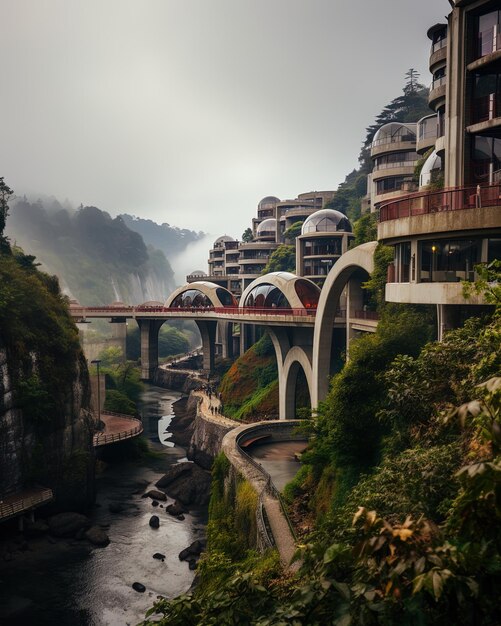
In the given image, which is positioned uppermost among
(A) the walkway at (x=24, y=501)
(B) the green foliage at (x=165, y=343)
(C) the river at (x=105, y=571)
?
(B) the green foliage at (x=165, y=343)

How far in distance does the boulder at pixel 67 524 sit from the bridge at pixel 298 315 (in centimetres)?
2151

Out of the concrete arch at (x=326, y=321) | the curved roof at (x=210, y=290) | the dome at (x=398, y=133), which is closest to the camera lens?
the concrete arch at (x=326, y=321)

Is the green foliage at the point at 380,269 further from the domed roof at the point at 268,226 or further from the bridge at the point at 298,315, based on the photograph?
the domed roof at the point at 268,226

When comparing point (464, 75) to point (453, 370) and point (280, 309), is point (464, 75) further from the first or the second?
point (280, 309)

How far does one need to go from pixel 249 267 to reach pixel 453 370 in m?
91.9

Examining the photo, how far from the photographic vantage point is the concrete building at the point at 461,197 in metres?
23.5

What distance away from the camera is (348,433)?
1051 inches

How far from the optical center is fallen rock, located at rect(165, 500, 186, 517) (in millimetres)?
47719

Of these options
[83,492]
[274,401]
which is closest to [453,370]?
[83,492]

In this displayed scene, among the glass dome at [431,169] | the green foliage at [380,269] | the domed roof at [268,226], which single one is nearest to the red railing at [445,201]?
the green foliage at [380,269]

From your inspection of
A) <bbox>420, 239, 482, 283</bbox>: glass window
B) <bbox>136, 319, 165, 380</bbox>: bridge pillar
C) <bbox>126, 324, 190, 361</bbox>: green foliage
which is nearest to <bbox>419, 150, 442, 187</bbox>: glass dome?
<bbox>420, 239, 482, 283</bbox>: glass window

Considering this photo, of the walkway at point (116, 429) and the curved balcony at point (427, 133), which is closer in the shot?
the curved balcony at point (427, 133)

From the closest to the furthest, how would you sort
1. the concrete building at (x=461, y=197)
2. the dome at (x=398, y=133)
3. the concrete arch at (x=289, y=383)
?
the concrete building at (x=461, y=197)
the concrete arch at (x=289, y=383)
the dome at (x=398, y=133)

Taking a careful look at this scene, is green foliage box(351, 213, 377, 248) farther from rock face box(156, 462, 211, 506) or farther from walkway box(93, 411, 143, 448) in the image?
walkway box(93, 411, 143, 448)
